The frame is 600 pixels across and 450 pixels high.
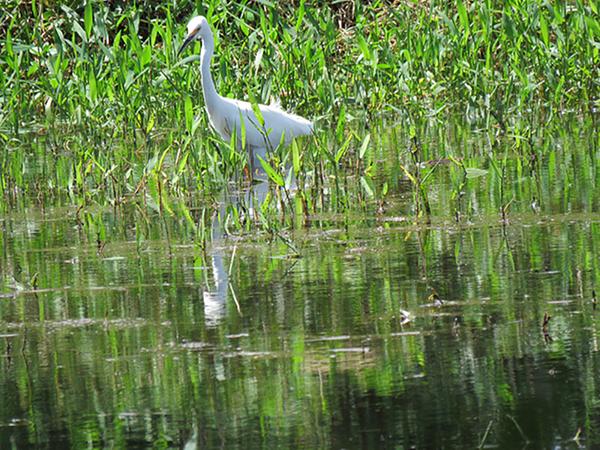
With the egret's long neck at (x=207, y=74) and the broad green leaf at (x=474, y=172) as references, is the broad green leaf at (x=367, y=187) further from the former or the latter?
the egret's long neck at (x=207, y=74)

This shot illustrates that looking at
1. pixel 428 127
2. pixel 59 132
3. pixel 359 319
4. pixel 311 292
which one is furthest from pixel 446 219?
pixel 59 132

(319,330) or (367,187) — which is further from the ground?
(367,187)

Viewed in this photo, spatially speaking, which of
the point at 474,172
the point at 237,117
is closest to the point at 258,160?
the point at 237,117

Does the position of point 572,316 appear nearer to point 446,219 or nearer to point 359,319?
point 359,319

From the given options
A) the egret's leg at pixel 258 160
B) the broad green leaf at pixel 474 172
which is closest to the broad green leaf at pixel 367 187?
the broad green leaf at pixel 474 172

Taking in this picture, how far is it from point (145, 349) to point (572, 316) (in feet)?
4.29

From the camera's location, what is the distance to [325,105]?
9.92 metres

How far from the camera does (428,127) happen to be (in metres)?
10.2

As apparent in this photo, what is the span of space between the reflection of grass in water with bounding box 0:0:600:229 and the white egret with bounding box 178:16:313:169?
8.0 inches

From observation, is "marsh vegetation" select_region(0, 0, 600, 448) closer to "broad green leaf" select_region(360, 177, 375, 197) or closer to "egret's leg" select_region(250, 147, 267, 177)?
"broad green leaf" select_region(360, 177, 375, 197)

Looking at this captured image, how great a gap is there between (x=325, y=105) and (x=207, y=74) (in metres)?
0.90

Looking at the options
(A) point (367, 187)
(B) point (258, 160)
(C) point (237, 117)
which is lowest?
(A) point (367, 187)

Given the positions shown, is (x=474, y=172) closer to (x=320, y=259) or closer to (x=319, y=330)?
(x=320, y=259)

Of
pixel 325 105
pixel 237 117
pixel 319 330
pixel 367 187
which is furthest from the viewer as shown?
pixel 325 105
